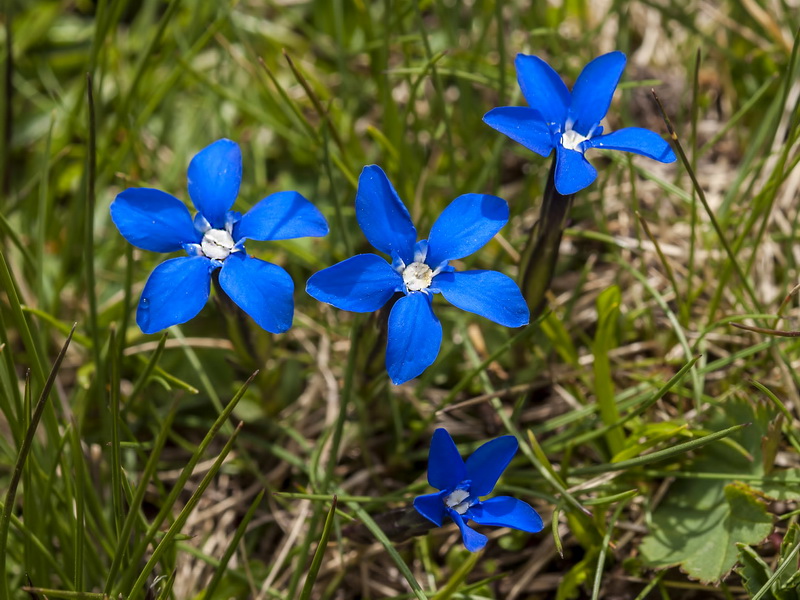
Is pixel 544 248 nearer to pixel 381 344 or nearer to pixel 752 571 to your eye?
pixel 381 344

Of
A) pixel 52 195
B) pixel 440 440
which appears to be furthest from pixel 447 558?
pixel 52 195

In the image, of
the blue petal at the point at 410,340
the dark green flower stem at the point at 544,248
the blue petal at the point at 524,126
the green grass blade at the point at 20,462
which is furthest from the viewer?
the dark green flower stem at the point at 544,248

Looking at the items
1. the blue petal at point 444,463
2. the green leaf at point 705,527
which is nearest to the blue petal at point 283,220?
the blue petal at point 444,463

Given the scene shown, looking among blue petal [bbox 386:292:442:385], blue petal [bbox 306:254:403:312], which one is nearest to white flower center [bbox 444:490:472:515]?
blue petal [bbox 386:292:442:385]

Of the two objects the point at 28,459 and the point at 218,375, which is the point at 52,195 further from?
the point at 28,459

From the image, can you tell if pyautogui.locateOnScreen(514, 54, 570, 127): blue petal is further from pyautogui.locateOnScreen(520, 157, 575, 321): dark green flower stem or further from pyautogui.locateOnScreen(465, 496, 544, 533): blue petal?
pyautogui.locateOnScreen(465, 496, 544, 533): blue petal

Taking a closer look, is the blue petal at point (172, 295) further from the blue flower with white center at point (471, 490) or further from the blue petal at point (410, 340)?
the blue flower with white center at point (471, 490)
